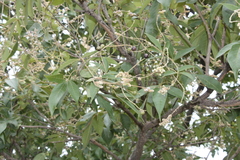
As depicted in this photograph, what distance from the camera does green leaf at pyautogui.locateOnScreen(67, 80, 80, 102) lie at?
2.38ft

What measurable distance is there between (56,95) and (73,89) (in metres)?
0.04

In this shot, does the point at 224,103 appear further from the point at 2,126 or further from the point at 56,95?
the point at 2,126

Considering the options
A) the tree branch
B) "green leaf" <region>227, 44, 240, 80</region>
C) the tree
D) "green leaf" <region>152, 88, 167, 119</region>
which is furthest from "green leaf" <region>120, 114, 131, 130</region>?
"green leaf" <region>227, 44, 240, 80</region>

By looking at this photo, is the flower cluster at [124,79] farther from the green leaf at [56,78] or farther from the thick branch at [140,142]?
the thick branch at [140,142]

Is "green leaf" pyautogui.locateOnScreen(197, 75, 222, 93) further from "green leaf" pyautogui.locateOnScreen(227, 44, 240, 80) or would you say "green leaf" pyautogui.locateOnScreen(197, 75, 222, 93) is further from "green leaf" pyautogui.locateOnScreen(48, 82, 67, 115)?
"green leaf" pyautogui.locateOnScreen(48, 82, 67, 115)

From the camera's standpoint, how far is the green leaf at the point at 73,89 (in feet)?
2.38

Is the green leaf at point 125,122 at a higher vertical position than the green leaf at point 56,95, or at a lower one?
lower

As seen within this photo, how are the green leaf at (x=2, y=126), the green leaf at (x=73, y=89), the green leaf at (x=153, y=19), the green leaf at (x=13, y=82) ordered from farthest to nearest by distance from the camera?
the green leaf at (x=2, y=126) → the green leaf at (x=13, y=82) → the green leaf at (x=153, y=19) → the green leaf at (x=73, y=89)

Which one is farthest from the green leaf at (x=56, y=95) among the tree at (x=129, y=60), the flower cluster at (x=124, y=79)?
the flower cluster at (x=124, y=79)

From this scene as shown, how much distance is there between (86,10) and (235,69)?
51 centimetres

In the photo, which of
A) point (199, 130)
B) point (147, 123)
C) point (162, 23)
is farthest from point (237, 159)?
point (162, 23)

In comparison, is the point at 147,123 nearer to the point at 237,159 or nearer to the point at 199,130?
the point at 199,130

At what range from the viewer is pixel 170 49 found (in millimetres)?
852

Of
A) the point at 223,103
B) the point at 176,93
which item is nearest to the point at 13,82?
the point at 176,93
